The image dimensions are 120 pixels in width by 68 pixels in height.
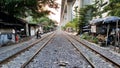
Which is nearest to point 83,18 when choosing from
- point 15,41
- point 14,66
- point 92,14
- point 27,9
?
point 92,14

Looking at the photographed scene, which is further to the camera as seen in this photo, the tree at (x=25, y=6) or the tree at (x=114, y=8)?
the tree at (x=25, y=6)

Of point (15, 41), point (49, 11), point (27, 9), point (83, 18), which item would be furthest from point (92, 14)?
point (15, 41)

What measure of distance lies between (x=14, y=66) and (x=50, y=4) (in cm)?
2672

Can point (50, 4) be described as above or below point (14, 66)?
above

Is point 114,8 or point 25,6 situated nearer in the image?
point 114,8

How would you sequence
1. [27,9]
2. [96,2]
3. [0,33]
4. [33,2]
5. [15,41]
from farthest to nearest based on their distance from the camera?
1. [96,2]
2. [27,9]
3. [33,2]
4. [15,41]
5. [0,33]

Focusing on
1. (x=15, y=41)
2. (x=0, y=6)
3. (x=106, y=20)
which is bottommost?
(x=15, y=41)

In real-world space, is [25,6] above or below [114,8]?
above

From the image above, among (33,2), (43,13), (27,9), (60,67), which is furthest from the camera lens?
(43,13)

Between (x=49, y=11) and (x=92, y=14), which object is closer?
(x=49, y=11)

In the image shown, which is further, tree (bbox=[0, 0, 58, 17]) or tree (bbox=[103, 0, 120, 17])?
tree (bbox=[0, 0, 58, 17])

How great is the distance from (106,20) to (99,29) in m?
5.92

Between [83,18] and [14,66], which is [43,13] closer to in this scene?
[83,18]

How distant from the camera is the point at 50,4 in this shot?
36.0 metres
